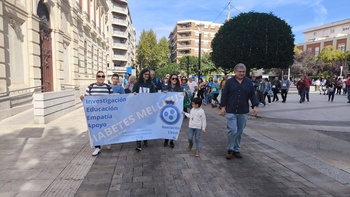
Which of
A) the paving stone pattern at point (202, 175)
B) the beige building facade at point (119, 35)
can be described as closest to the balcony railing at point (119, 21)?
the beige building facade at point (119, 35)

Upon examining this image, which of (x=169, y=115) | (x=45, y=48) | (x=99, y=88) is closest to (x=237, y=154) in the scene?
(x=169, y=115)

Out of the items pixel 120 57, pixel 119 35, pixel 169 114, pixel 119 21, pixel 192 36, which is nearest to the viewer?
pixel 169 114

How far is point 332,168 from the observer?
4508 mm

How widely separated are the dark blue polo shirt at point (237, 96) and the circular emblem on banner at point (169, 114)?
1185 mm

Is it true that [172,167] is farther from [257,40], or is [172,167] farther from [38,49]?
[257,40]

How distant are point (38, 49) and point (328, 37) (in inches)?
4040

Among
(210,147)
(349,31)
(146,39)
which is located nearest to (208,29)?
(146,39)

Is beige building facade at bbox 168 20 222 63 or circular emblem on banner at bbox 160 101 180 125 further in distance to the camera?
beige building facade at bbox 168 20 222 63

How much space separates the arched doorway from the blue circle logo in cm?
936

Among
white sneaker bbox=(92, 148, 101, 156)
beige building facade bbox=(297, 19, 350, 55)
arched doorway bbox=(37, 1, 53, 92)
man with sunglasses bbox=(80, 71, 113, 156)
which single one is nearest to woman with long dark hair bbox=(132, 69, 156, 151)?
man with sunglasses bbox=(80, 71, 113, 156)

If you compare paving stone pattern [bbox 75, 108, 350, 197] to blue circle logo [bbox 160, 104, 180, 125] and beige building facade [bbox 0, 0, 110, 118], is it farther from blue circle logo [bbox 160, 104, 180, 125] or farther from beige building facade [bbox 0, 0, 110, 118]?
beige building facade [bbox 0, 0, 110, 118]

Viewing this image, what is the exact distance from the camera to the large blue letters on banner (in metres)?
5.26

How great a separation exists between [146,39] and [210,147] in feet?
223

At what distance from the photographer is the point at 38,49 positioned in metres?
12.3
